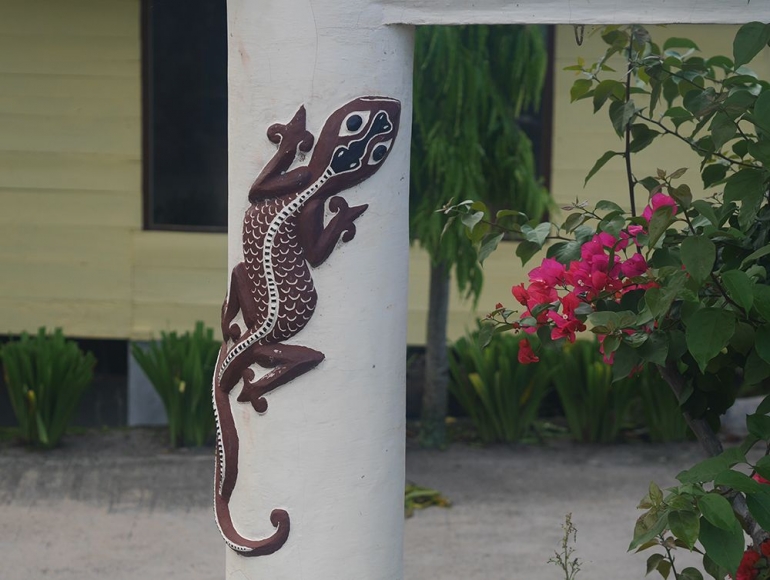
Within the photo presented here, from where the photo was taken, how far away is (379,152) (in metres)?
2.19

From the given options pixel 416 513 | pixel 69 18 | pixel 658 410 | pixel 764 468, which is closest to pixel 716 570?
pixel 764 468

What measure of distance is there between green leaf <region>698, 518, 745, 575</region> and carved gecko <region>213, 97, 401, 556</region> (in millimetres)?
785

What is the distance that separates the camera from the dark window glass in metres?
5.93

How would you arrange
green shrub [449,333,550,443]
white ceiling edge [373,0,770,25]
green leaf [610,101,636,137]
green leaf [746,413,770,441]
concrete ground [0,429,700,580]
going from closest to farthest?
green leaf [746,413,770,441], white ceiling edge [373,0,770,25], green leaf [610,101,636,137], concrete ground [0,429,700,580], green shrub [449,333,550,443]

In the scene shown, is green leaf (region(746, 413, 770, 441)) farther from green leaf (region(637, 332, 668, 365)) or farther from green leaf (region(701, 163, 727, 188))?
green leaf (region(701, 163, 727, 188))

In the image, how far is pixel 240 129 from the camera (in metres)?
2.23

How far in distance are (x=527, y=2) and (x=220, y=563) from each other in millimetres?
2902

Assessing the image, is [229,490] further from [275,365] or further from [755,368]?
[755,368]

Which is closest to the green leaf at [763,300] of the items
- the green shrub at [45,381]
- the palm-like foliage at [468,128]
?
the palm-like foliage at [468,128]

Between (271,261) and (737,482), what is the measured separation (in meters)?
0.93

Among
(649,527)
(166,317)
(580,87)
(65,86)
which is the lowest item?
(166,317)

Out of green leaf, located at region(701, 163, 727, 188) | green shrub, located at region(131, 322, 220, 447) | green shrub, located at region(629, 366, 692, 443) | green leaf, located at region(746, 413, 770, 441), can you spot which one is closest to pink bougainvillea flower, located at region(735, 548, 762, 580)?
green leaf, located at region(746, 413, 770, 441)

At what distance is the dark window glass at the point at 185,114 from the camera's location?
593cm

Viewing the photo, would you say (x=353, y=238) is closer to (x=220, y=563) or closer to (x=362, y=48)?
(x=362, y=48)
